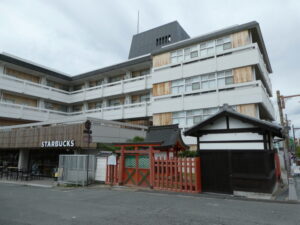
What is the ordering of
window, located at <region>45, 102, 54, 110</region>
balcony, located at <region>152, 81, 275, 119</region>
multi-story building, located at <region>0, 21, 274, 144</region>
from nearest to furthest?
balcony, located at <region>152, 81, 275, 119</region>, multi-story building, located at <region>0, 21, 274, 144</region>, window, located at <region>45, 102, 54, 110</region>

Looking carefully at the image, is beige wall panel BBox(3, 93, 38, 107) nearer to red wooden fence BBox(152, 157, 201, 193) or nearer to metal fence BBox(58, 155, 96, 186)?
metal fence BBox(58, 155, 96, 186)

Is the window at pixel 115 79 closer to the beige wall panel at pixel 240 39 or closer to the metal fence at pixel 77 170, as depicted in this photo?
the beige wall panel at pixel 240 39

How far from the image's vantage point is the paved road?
6238mm

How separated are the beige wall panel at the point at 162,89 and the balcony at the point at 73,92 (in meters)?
1.80

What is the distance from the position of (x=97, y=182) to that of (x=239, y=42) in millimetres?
16771

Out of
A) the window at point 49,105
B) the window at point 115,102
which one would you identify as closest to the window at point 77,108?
the window at point 49,105

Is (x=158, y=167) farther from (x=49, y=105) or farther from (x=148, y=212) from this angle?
(x=49, y=105)

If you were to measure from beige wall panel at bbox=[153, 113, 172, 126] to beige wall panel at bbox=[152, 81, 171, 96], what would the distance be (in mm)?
2278

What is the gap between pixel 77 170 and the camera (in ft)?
48.1

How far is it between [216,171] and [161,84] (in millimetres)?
13966

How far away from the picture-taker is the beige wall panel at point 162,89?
22.6 meters

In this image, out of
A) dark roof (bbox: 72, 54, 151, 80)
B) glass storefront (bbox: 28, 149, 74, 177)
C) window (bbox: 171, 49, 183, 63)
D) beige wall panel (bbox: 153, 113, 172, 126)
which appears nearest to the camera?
glass storefront (bbox: 28, 149, 74, 177)

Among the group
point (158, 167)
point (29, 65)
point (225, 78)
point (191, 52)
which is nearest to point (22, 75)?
point (29, 65)

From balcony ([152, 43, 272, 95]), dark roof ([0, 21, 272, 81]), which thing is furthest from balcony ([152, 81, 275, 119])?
dark roof ([0, 21, 272, 81])
